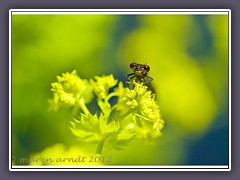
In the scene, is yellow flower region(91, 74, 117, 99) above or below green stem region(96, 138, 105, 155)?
above

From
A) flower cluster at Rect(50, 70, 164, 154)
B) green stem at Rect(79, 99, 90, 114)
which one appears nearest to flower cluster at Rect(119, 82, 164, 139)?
flower cluster at Rect(50, 70, 164, 154)

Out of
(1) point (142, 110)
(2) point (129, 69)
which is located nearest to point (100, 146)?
(1) point (142, 110)

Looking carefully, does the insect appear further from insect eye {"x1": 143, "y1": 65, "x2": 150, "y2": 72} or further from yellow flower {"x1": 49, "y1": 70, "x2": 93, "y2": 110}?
yellow flower {"x1": 49, "y1": 70, "x2": 93, "y2": 110}

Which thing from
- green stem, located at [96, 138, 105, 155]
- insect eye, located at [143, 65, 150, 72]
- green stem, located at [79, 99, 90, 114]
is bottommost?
green stem, located at [96, 138, 105, 155]

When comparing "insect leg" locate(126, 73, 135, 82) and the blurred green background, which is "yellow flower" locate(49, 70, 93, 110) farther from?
"insect leg" locate(126, 73, 135, 82)

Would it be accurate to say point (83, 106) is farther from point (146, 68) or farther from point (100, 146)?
point (146, 68)

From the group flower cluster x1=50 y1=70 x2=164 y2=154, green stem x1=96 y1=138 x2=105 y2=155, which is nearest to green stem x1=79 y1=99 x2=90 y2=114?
flower cluster x1=50 y1=70 x2=164 y2=154
